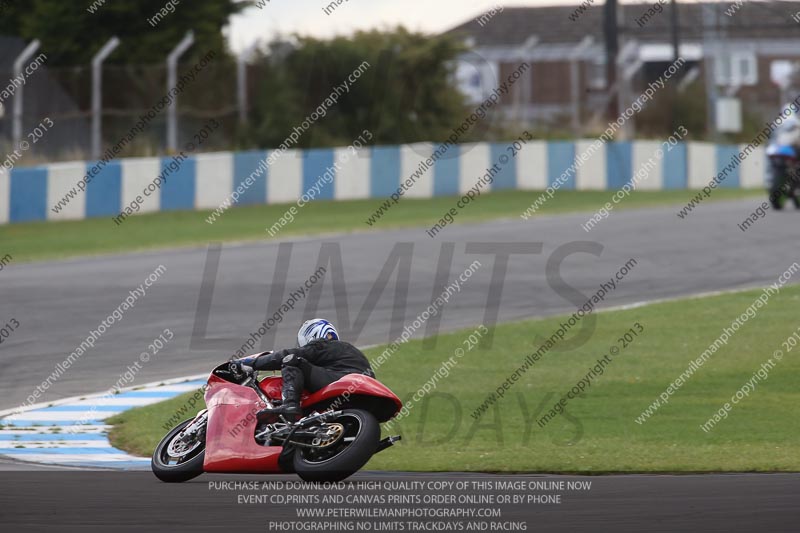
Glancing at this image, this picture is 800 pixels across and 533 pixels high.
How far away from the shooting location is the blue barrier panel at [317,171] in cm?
2627

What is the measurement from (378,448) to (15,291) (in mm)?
9400

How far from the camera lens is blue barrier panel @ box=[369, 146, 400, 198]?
27.2 m

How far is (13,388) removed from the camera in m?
11.6

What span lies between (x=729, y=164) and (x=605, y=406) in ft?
84.5

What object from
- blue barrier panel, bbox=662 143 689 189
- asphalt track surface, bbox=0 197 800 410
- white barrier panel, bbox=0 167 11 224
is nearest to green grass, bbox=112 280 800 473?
asphalt track surface, bbox=0 197 800 410

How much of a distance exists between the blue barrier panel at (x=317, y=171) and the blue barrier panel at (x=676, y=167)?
9.30 meters

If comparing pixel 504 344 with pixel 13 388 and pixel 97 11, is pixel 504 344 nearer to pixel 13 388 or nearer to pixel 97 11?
pixel 13 388

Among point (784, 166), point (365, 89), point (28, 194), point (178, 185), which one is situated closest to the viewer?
point (28, 194)

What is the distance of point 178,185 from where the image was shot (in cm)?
2453

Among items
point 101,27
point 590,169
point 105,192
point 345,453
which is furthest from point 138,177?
point 345,453

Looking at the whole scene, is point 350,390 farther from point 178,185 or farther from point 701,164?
point 701,164

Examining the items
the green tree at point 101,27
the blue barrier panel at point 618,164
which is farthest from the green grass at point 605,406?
the green tree at point 101,27

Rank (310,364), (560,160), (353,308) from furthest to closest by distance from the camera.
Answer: (560,160)
(353,308)
(310,364)

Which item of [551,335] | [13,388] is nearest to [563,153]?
Answer: [551,335]
